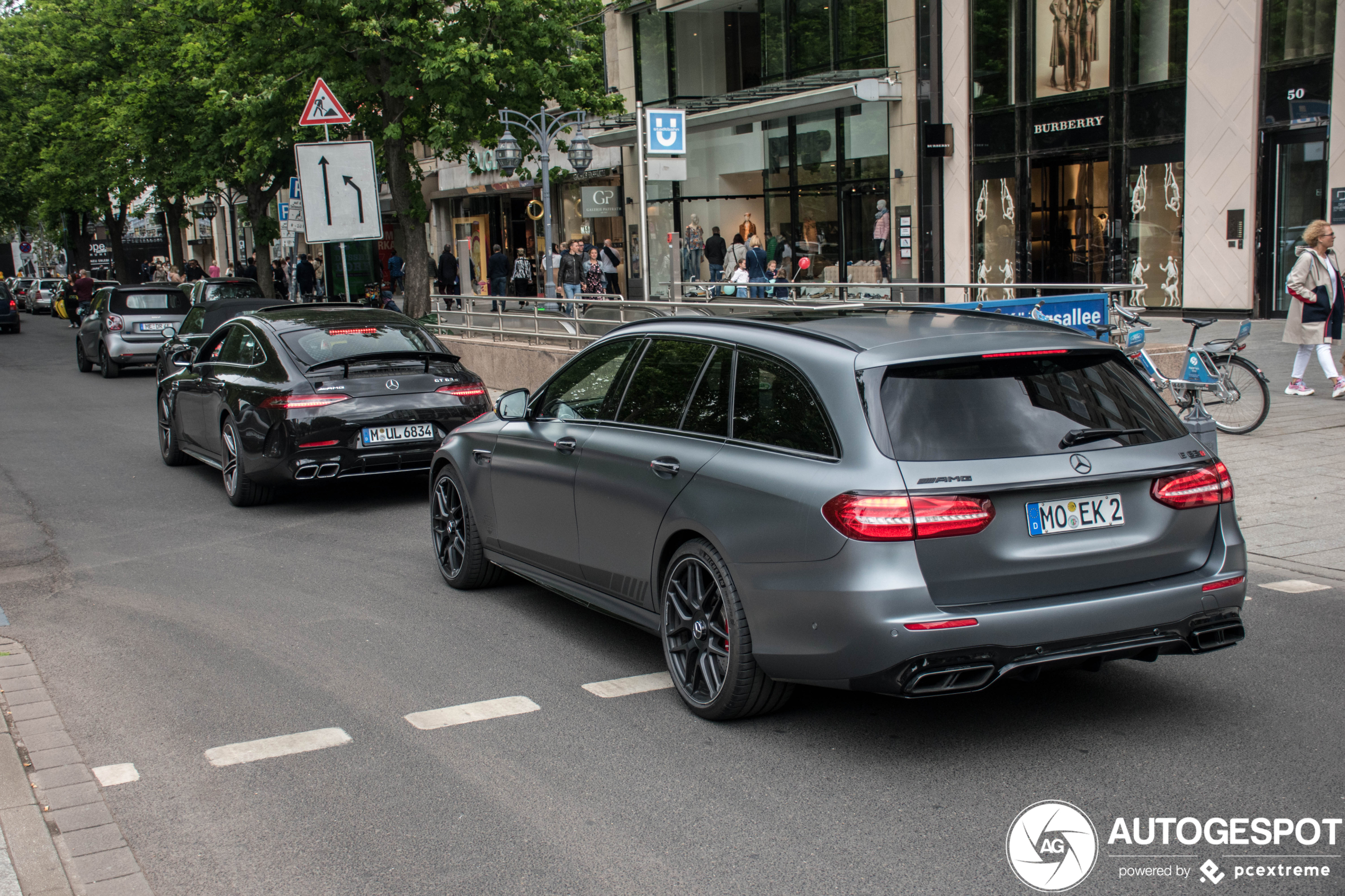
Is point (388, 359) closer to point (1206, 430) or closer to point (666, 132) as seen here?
point (1206, 430)

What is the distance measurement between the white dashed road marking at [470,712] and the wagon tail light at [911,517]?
1.77 metres

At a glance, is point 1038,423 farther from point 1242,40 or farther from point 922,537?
point 1242,40

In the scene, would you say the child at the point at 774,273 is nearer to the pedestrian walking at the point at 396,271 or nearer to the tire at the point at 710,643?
the pedestrian walking at the point at 396,271

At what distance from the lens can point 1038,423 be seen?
4.47 meters

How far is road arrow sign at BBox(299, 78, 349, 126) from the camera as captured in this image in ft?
49.0

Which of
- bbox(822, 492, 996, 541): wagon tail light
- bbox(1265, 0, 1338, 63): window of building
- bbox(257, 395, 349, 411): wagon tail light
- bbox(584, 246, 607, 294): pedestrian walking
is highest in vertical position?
bbox(1265, 0, 1338, 63): window of building

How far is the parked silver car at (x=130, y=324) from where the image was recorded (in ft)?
79.4

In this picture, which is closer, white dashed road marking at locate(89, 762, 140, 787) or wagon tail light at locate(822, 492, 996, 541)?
wagon tail light at locate(822, 492, 996, 541)

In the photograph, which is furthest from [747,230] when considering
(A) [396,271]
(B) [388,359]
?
(B) [388,359]

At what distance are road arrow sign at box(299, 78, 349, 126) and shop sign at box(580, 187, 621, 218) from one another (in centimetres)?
2184

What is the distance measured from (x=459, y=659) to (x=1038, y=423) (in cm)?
296

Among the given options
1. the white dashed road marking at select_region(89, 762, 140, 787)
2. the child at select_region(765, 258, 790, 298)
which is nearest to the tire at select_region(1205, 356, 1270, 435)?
the white dashed road marking at select_region(89, 762, 140, 787)

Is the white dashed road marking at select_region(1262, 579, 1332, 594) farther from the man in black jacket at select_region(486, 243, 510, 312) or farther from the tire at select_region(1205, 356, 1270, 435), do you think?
the man in black jacket at select_region(486, 243, 510, 312)

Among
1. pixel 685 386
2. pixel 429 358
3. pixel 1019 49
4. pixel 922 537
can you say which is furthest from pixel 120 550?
pixel 1019 49
